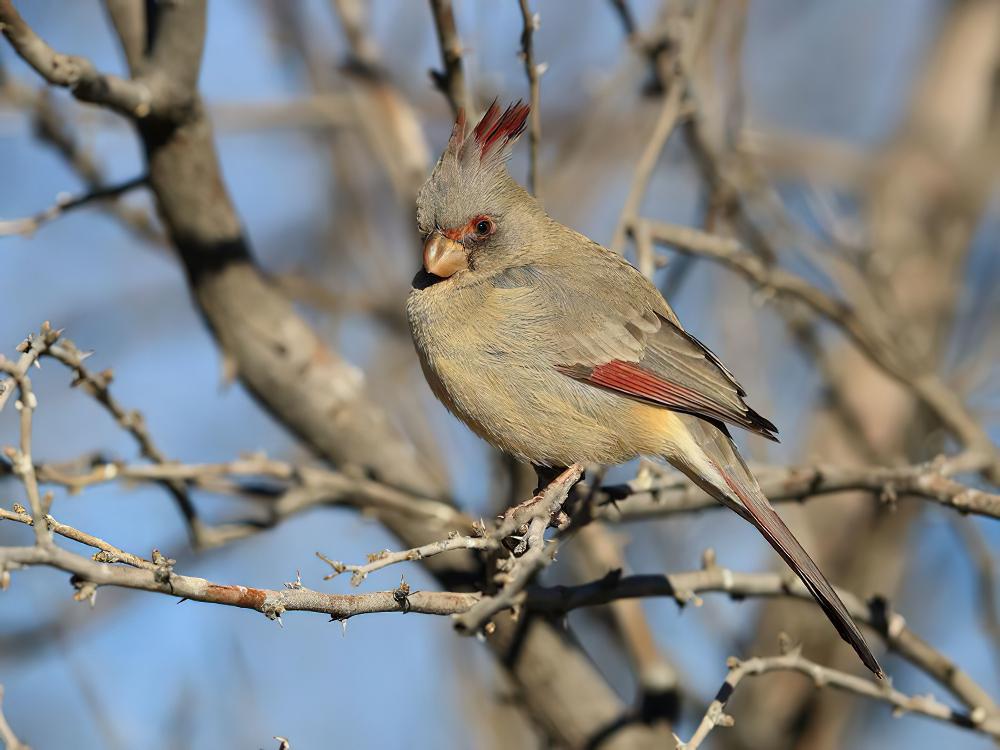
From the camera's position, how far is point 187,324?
7.18 meters

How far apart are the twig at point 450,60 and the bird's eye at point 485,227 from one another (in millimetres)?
406

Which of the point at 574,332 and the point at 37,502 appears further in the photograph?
the point at 574,332

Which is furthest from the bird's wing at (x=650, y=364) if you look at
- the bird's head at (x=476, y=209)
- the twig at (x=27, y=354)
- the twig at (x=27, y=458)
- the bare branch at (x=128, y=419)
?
the twig at (x=27, y=458)

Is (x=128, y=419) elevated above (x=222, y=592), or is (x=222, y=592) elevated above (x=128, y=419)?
(x=128, y=419)

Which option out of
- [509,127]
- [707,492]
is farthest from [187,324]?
[707,492]

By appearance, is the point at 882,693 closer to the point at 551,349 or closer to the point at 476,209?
the point at 551,349

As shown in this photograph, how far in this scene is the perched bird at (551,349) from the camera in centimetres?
393

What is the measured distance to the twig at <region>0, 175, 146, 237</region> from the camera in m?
3.80

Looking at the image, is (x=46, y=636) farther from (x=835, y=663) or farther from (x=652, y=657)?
(x=835, y=663)

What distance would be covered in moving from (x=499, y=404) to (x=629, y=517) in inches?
26.2

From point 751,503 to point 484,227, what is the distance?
1.50 meters

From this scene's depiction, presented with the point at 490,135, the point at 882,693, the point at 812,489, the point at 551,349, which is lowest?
the point at 882,693

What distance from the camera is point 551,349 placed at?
160 inches

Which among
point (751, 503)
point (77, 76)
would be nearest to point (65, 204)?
point (77, 76)
